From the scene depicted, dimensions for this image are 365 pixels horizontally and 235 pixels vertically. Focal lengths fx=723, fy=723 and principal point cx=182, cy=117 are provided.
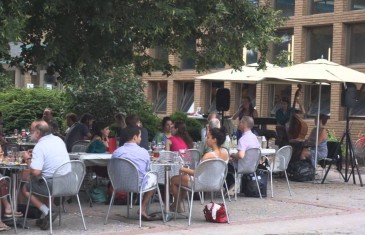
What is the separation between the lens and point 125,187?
9.88 meters

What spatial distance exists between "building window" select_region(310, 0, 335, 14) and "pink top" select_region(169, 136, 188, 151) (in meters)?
13.6

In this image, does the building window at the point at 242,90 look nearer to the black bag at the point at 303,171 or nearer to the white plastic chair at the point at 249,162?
the black bag at the point at 303,171

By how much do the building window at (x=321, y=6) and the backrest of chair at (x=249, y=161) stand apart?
42.8 ft

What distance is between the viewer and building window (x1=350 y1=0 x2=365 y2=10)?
23484 millimetres

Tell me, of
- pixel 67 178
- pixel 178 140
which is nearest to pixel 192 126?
pixel 178 140

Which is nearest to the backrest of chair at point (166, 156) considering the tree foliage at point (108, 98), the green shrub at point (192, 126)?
the green shrub at point (192, 126)

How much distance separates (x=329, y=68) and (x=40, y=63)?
6512 millimetres

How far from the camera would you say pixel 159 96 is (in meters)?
31.0

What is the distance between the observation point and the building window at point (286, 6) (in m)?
25.6

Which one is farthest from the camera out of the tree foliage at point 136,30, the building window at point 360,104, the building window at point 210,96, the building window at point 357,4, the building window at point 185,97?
the building window at point 185,97

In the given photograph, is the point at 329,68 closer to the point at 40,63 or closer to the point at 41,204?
the point at 40,63

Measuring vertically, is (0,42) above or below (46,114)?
above

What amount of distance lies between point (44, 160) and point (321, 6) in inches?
681

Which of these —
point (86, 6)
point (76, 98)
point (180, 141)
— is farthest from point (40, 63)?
point (76, 98)
